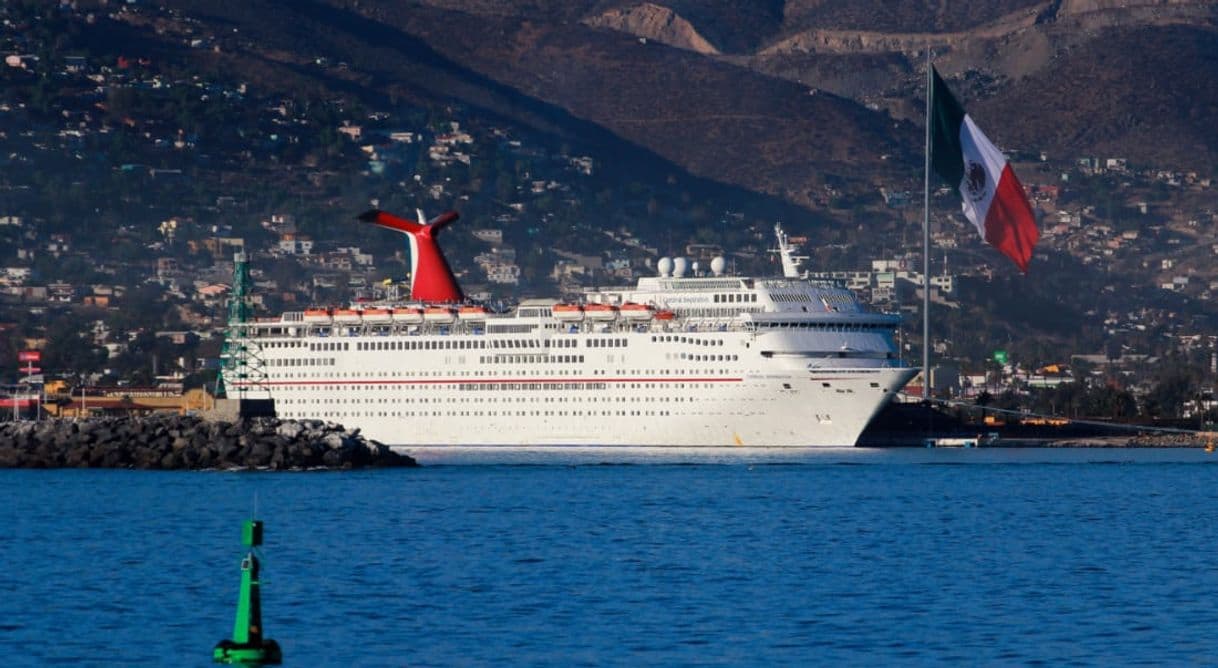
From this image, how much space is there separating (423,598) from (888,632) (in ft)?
22.3

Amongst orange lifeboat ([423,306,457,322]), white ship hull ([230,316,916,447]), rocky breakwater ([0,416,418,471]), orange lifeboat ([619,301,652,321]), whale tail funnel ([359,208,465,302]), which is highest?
whale tail funnel ([359,208,465,302])

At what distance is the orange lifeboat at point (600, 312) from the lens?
91812 millimetres

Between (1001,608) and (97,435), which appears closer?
(1001,608)

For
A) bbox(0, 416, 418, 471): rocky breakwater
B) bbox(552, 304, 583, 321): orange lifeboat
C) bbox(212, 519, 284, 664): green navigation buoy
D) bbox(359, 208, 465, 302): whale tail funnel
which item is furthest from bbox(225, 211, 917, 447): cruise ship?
bbox(212, 519, 284, 664): green navigation buoy

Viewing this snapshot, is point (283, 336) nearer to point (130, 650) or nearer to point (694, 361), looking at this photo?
point (694, 361)

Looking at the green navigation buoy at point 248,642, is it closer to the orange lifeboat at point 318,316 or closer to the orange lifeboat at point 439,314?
the orange lifeboat at point 439,314

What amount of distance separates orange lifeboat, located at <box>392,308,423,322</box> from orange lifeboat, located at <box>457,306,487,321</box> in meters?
1.71

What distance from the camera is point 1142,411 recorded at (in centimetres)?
13375

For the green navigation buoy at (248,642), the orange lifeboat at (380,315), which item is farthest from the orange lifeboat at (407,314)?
the green navigation buoy at (248,642)

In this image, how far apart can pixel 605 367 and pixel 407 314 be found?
1032 cm

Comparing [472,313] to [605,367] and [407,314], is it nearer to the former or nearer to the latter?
[407,314]

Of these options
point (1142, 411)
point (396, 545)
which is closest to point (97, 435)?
point (396, 545)

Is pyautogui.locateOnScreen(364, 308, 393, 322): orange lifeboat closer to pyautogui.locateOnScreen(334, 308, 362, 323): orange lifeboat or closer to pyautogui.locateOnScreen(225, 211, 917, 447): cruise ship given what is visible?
pyautogui.locateOnScreen(225, 211, 917, 447): cruise ship

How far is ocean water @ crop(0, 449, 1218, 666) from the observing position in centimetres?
3111
